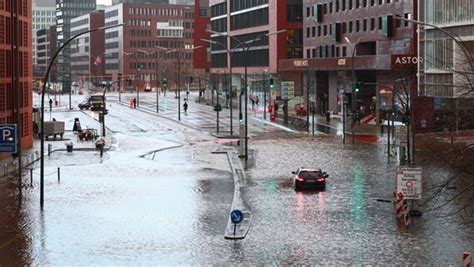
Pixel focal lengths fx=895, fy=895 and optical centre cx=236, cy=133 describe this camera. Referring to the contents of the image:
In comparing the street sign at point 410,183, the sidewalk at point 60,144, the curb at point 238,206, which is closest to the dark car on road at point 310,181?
the curb at point 238,206

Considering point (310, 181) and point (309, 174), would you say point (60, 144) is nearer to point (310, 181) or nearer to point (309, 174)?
point (309, 174)

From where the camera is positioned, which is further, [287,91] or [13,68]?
[287,91]

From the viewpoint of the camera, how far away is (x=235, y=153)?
204 ft

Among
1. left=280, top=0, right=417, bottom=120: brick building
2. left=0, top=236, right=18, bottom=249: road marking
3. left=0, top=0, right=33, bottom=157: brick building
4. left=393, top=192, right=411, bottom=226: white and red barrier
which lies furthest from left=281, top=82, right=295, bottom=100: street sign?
left=0, top=236, right=18, bottom=249: road marking

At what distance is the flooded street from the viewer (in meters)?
26.2

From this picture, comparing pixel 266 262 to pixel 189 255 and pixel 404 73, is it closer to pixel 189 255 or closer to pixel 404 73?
pixel 189 255

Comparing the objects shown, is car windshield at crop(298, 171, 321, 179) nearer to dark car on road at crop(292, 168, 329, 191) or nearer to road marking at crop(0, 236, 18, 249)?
dark car on road at crop(292, 168, 329, 191)

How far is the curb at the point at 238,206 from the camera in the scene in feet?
96.6

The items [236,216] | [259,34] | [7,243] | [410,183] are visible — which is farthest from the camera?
[259,34]

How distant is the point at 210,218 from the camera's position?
33375 mm

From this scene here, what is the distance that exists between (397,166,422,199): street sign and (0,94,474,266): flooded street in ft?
3.16

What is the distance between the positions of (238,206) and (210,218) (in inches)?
131

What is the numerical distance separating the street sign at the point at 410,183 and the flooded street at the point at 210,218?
3.16 ft

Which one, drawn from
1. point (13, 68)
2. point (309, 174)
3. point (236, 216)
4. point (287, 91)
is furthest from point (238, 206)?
point (287, 91)
